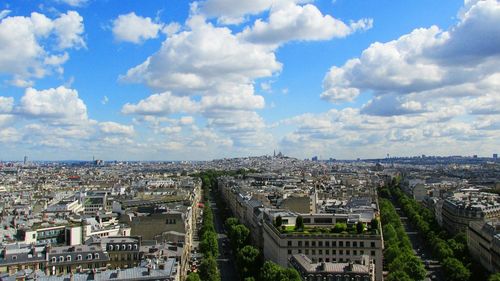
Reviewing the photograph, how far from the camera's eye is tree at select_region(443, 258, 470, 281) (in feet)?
297

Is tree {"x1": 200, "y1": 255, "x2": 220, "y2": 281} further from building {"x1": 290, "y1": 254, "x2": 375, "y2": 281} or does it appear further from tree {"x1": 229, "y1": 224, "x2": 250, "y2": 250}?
tree {"x1": 229, "y1": 224, "x2": 250, "y2": 250}

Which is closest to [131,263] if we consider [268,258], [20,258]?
[20,258]

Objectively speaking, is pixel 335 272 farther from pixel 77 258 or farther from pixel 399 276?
pixel 77 258

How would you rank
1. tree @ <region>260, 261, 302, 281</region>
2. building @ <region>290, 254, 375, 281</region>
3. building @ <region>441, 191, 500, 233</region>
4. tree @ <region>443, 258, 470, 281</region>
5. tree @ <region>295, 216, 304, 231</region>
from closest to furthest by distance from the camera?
building @ <region>290, 254, 375, 281</region>, tree @ <region>260, 261, 302, 281</region>, tree @ <region>443, 258, 470, 281</region>, tree @ <region>295, 216, 304, 231</region>, building @ <region>441, 191, 500, 233</region>

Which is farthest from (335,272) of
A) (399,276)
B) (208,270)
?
(208,270)

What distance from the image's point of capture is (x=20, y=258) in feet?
249

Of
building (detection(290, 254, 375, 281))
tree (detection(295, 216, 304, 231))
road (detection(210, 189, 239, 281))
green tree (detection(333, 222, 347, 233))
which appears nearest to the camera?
building (detection(290, 254, 375, 281))

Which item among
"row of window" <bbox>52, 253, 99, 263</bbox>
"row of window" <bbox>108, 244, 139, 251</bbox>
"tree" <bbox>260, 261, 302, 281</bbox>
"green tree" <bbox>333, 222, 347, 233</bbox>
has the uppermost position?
"green tree" <bbox>333, 222, 347, 233</bbox>

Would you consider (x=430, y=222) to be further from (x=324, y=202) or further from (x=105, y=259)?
(x=105, y=259)

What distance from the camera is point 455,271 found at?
90938mm

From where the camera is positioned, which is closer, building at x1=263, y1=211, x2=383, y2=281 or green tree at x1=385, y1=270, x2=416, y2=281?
green tree at x1=385, y1=270, x2=416, y2=281

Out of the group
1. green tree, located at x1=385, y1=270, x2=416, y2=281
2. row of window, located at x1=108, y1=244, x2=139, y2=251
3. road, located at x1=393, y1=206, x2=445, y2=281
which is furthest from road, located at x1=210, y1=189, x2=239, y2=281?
road, located at x1=393, y1=206, x2=445, y2=281

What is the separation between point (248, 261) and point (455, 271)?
32.4 meters

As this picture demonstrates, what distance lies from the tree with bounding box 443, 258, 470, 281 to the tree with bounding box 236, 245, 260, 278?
3018 centimetres
